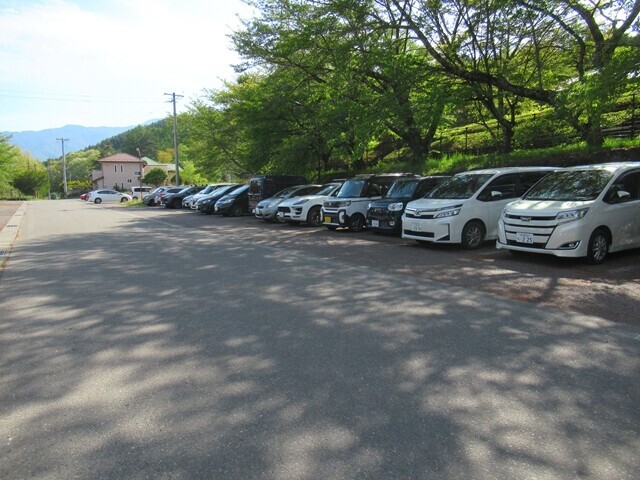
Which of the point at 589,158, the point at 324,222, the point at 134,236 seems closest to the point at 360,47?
the point at 324,222

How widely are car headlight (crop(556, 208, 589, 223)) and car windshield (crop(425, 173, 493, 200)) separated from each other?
9.27 ft

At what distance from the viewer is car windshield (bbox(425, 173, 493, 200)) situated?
1143cm

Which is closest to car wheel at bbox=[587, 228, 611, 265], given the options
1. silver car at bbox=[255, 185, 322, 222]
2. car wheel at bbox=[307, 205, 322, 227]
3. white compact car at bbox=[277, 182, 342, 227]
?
white compact car at bbox=[277, 182, 342, 227]

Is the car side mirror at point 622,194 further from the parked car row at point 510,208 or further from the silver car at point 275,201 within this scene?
the silver car at point 275,201

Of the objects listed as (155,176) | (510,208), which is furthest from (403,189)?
(155,176)

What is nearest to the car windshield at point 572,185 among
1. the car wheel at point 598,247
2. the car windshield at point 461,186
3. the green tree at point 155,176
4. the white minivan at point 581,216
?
the white minivan at point 581,216

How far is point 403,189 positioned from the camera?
14297 mm

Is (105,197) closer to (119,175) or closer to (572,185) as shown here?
(119,175)

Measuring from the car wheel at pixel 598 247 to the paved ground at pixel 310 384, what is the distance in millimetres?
2835

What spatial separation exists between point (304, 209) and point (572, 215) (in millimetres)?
10583

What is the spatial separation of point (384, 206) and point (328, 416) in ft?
35.8

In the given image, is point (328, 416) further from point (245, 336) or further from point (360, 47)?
point (360, 47)

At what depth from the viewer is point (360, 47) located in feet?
59.6

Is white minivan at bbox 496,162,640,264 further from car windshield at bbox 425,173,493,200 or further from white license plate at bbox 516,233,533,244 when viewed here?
car windshield at bbox 425,173,493,200
